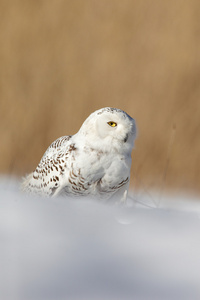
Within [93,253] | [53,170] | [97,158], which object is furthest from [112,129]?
[93,253]

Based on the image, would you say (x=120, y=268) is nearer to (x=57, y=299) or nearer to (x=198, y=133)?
(x=57, y=299)

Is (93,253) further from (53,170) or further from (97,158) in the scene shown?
(53,170)

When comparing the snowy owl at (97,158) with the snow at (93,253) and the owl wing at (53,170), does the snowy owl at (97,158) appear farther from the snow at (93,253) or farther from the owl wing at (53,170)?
the snow at (93,253)

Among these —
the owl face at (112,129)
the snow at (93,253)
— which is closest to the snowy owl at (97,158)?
the owl face at (112,129)

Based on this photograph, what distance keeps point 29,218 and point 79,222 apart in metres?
0.05

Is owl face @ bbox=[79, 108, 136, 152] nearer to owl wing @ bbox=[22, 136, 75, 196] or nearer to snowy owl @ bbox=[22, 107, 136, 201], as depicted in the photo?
snowy owl @ bbox=[22, 107, 136, 201]

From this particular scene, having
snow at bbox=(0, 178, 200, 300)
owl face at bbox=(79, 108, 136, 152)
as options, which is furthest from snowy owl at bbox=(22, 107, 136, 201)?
snow at bbox=(0, 178, 200, 300)

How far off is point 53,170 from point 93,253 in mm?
999

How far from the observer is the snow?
0.37 meters

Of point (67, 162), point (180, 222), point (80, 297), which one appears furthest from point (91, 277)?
point (67, 162)

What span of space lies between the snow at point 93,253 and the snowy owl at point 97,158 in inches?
31.1

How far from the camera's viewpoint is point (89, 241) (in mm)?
417

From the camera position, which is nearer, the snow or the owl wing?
the snow

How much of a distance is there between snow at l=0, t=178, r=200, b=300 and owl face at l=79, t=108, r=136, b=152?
771 millimetres
